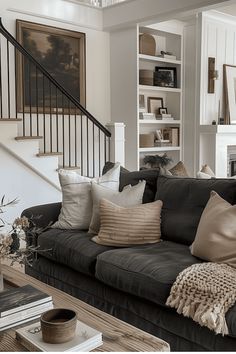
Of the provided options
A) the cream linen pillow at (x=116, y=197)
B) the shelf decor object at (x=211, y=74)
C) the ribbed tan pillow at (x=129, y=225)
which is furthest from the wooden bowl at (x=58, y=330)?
the shelf decor object at (x=211, y=74)

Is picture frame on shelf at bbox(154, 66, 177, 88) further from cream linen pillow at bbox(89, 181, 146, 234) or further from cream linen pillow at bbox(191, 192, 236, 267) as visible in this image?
cream linen pillow at bbox(191, 192, 236, 267)

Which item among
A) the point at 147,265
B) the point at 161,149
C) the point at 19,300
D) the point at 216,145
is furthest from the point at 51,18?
the point at 19,300

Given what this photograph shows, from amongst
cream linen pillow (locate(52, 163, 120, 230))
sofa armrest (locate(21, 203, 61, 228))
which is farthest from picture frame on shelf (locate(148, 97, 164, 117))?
sofa armrest (locate(21, 203, 61, 228))

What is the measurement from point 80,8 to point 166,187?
12.0 feet

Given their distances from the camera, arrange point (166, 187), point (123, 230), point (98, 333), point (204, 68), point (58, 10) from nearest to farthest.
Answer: point (98, 333)
point (123, 230)
point (166, 187)
point (58, 10)
point (204, 68)

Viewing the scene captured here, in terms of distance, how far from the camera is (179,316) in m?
2.03

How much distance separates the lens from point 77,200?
315 centimetres

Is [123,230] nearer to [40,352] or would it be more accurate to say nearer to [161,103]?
[40,352]

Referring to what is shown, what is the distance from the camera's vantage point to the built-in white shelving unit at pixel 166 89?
614cm

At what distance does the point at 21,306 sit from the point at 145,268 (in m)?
0.79

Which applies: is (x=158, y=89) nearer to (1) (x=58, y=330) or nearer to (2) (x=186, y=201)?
(2) (x=186, y=201)

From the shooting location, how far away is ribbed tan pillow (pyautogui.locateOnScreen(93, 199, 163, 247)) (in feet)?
8.80

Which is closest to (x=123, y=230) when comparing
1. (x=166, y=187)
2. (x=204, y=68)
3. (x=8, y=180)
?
(x=166, y=187)

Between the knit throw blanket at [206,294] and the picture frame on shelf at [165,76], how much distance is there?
178 inches
